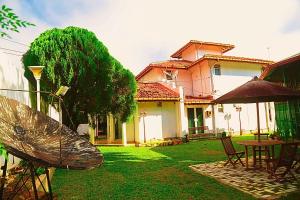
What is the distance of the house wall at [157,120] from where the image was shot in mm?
20719

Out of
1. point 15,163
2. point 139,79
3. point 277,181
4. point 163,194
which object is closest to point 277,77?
point 277,181

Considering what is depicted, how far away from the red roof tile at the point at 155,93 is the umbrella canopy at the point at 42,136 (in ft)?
46.5

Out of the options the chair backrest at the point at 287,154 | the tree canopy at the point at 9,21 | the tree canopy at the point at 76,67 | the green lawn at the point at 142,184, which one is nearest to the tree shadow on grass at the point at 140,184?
the green lawn at the point at 142,184

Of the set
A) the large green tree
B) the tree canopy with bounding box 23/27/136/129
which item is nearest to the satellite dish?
the tree canopy with bounding box 23/27/136/129

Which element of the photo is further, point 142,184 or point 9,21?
point 142,184

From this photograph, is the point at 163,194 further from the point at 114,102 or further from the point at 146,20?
the point at 146,20

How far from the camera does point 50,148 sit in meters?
4.65

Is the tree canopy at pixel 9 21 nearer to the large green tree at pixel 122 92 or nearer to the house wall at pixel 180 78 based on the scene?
the large green tree at pixel 122 92

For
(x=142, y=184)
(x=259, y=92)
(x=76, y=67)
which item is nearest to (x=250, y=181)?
(x=259, y=92)

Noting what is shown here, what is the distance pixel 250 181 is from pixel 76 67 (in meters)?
7.41

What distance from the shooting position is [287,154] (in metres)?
6.90

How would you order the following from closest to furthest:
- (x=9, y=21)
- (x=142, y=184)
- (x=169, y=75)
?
(x=9, y=21)
(x=142, y=184)
(x=169, y=75)

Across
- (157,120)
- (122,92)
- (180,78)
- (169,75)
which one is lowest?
(157,120)

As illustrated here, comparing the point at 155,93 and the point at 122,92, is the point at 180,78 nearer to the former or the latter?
the point at 155,93
